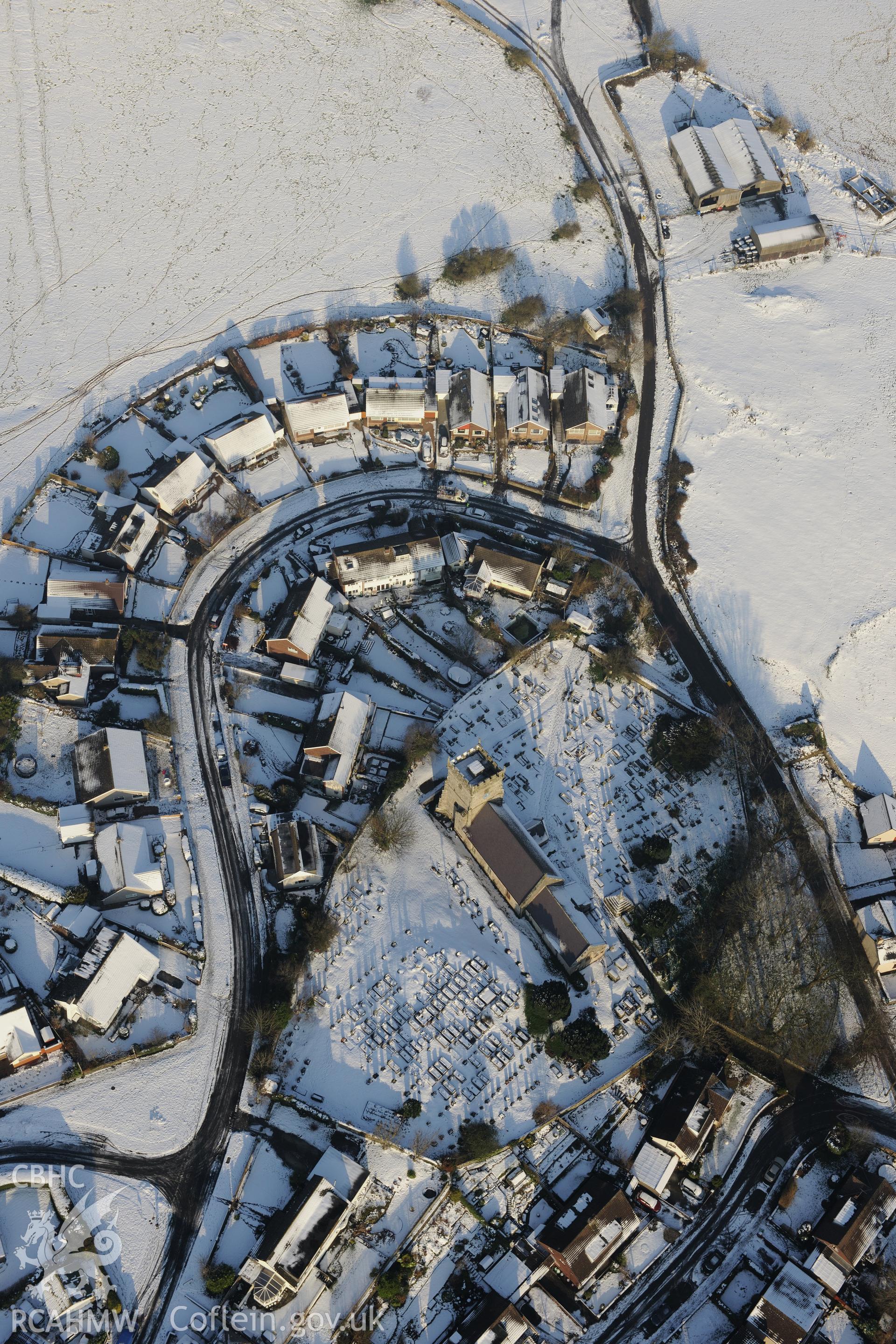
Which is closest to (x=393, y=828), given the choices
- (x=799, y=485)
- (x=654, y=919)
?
(x=654, y=919)

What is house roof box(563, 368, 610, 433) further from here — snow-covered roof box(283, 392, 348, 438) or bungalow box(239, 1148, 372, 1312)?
bungalow box(239, 1148, 372, 1312)

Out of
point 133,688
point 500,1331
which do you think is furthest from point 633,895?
point 133,688

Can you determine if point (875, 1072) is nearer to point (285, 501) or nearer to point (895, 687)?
point (895, 687)

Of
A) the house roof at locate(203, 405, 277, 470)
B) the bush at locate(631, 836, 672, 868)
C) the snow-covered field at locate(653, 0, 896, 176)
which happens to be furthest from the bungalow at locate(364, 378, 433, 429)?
the snow-covered field at locate(653, 0, 896, 176)

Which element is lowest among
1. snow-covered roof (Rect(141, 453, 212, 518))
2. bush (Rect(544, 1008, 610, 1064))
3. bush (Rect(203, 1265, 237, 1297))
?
bush (Rect(203, 1265, 237, 1297))

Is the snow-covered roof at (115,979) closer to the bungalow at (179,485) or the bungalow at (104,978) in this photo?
the bungalow at (104,978)

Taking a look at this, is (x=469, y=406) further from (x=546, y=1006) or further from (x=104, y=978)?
(x=104, y=978)
